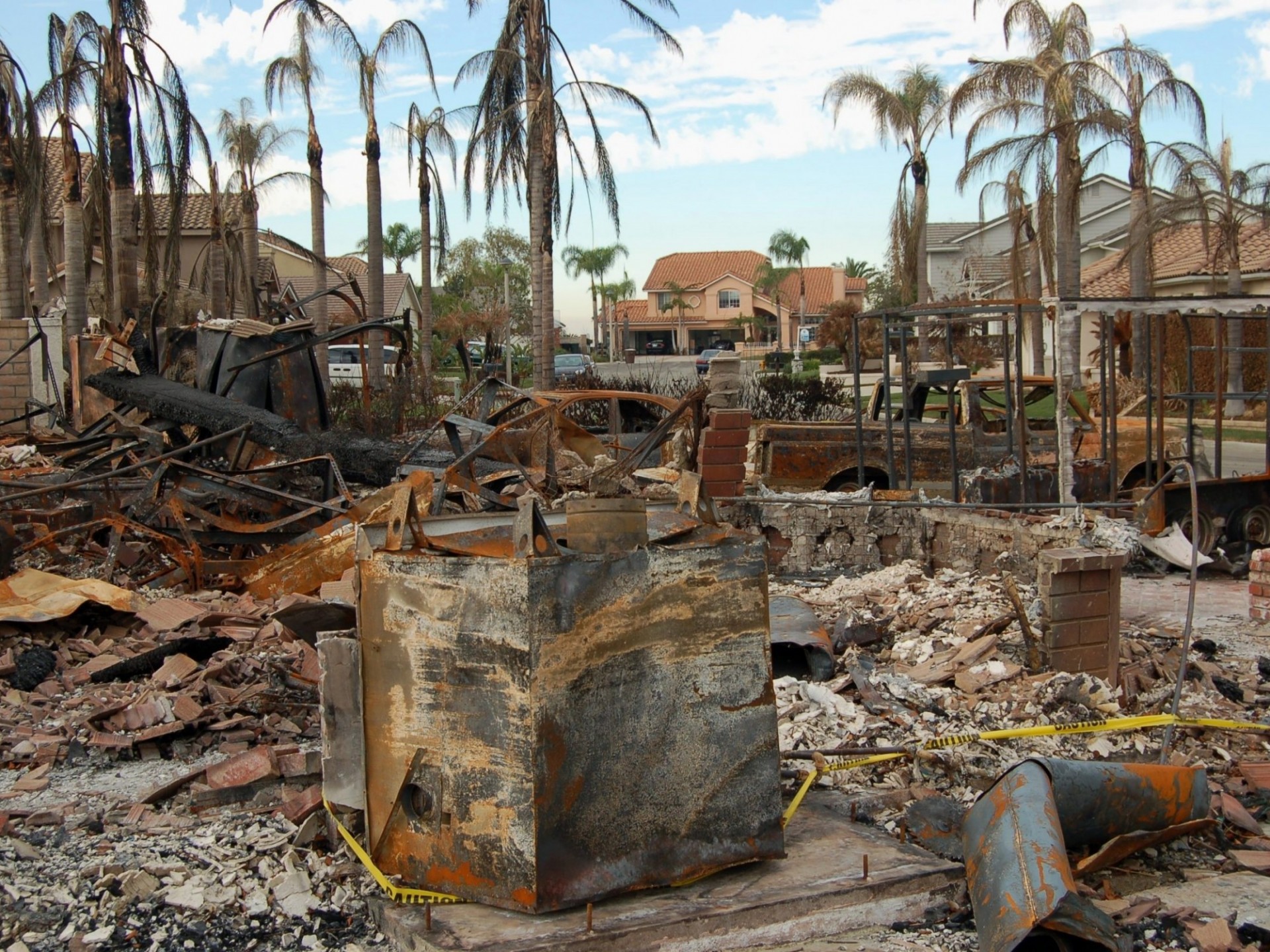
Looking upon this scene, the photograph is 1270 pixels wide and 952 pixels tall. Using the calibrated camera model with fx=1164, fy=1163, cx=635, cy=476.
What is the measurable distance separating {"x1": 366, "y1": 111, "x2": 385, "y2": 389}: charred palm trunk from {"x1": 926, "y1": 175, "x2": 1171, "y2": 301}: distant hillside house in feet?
66.6

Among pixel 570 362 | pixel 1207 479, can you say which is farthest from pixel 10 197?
pixel 570 362

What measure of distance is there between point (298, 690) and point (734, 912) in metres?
3.27

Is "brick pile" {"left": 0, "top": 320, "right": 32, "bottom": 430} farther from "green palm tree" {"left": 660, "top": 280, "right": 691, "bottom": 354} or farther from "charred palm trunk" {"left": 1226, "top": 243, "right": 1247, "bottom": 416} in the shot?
"green palm tree" {"left": 660, "top": 280, "right": 691, "bottom": 354}

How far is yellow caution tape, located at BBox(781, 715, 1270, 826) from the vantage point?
191 inches


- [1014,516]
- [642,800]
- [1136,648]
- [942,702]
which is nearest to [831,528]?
[1014,516]

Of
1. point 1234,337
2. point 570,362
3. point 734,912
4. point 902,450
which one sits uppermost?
point 570,362

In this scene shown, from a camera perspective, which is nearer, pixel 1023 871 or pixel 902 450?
pixel 1023 871

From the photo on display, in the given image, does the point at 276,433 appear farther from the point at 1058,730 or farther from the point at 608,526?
the point at 608,526

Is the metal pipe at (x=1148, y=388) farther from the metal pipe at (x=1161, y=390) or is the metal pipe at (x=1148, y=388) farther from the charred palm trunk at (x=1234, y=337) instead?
the charred palm trunk at (x=1234, y=337)

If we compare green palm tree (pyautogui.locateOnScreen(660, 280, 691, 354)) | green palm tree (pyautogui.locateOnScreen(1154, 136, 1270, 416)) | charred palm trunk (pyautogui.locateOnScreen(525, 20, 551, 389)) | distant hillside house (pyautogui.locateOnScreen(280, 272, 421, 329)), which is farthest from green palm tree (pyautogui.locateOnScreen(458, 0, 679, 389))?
green palm tree (pyautogui.locateOnScreen(660, 280, 691, 354))

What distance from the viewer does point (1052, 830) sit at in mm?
3676

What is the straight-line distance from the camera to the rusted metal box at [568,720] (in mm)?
3295

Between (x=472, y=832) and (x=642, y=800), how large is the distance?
0.51 m

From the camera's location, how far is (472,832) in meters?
3.42
